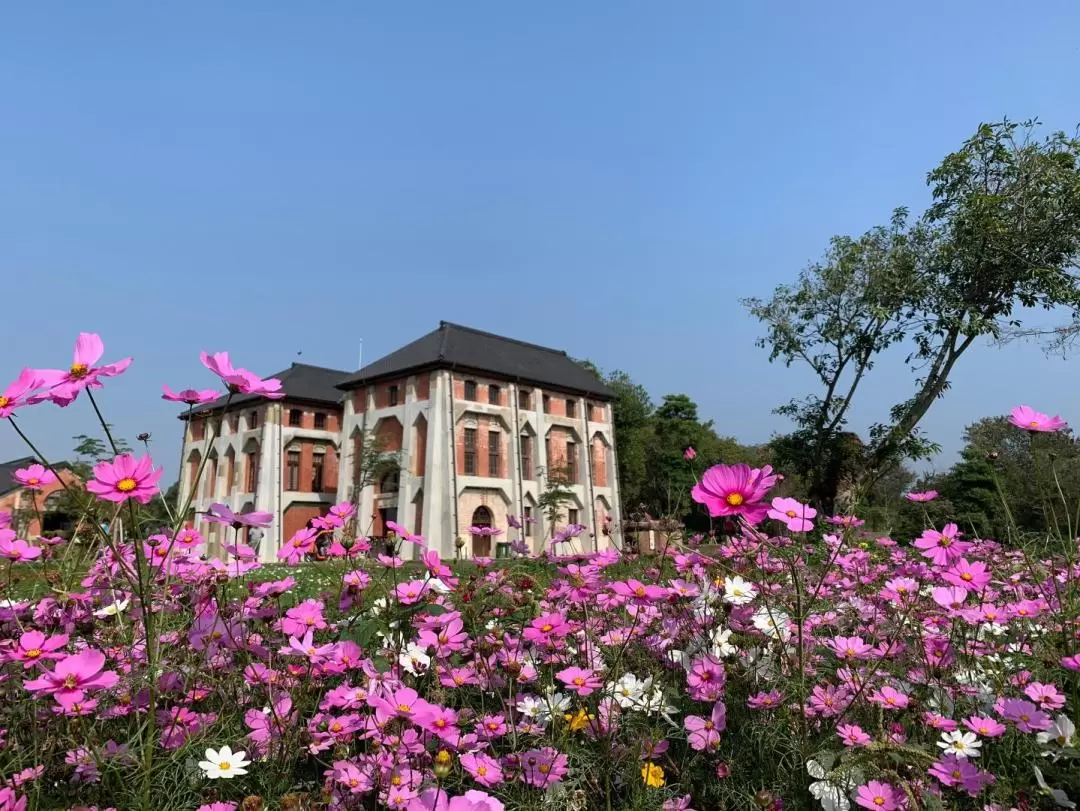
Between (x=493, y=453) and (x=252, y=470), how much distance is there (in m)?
12.4

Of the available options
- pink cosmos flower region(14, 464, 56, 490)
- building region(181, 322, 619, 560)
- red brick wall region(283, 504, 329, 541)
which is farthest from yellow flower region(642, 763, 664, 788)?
red brick wall region(283, 504, 329, 541)

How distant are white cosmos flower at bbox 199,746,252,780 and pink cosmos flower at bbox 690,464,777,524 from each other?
47.0 inches

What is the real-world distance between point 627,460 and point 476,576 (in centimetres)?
4316

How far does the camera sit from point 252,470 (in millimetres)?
35344

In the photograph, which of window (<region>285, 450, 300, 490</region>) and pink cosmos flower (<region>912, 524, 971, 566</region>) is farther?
window (<region>285, 450, 300, 490</region>)

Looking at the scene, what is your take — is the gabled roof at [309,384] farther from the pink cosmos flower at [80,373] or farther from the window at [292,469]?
the pink cosmos flower at [80,373]

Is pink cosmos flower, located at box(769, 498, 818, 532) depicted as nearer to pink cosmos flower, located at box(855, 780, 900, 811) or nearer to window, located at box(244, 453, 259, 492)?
pink cosmos flower, located at box(855, 780, 900, 811)

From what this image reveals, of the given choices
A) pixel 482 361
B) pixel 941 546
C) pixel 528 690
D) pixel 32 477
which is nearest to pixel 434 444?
pixel 482 361

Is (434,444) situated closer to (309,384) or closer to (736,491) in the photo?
(309,384)

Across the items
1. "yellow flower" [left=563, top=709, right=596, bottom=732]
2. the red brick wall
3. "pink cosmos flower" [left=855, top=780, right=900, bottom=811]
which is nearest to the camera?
"pink cosmos flower" [left=855, top=780, right=900, bottom=811]

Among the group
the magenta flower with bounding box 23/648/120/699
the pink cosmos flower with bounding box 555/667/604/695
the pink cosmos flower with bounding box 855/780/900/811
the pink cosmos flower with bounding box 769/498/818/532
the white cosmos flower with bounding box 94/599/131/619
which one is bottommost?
the pink cosmos flower with bounding box 855/780/900/811

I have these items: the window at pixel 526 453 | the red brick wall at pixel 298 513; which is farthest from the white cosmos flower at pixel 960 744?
the red brick wall at pixel 298 513

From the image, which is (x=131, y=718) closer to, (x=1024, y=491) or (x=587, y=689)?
(x=587, y=689)

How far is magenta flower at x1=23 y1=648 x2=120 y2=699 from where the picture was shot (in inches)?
60.1
